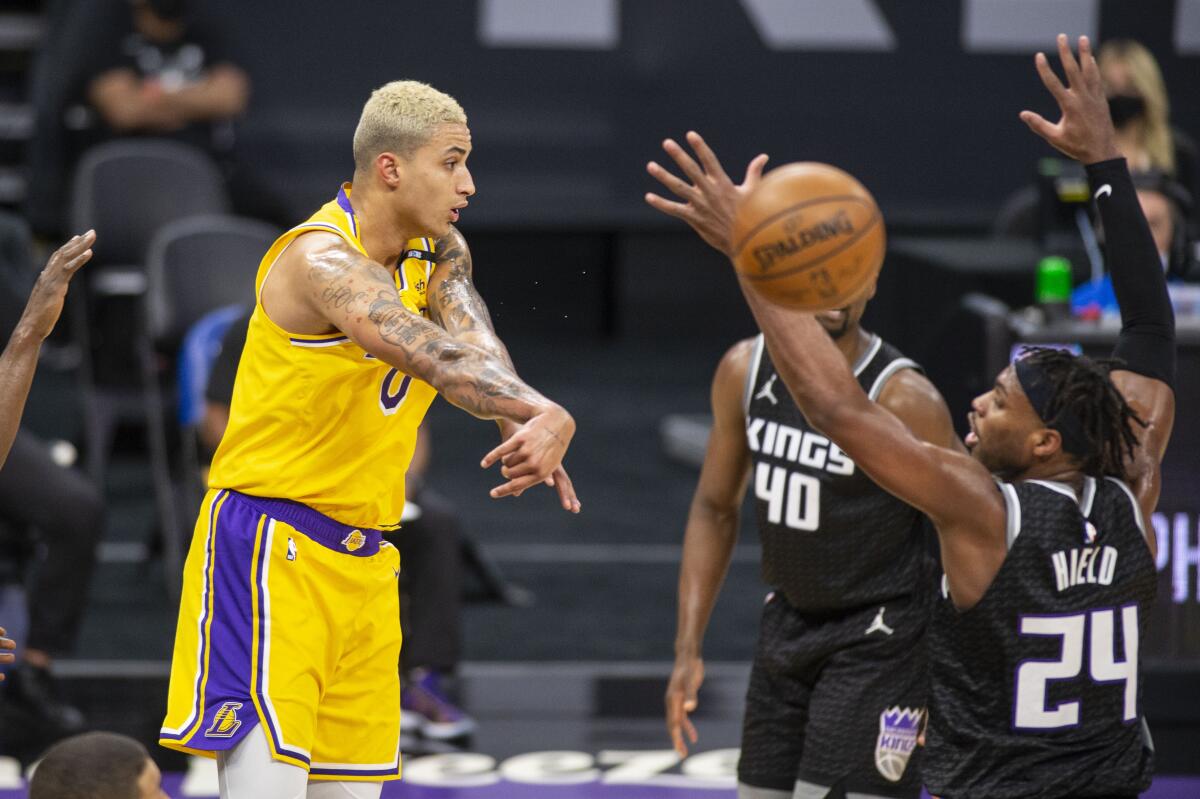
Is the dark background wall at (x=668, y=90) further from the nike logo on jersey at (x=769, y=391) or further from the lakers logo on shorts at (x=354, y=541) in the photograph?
the lakers logo on shorts at (x=354, y=541)

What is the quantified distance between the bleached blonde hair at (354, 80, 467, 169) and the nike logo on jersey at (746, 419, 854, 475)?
110cm

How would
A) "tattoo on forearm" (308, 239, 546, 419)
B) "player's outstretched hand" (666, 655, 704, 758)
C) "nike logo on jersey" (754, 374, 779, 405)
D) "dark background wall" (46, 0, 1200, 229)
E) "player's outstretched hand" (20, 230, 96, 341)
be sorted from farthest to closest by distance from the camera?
"dark background wall" (46, 0, 1200, 229)
"player's outstretched hand" (666, 655, 704, 758)
"nike logo on jersey" (754, 374, 779, 405)
"player's outstretched hand" (20, 230, 96, 341)
"tattoo on forearm" (308, 239, 546, 419)

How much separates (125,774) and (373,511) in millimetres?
687

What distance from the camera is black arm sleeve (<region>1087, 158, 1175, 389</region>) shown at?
377 centimetres

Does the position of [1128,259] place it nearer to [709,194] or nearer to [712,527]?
[709,194]

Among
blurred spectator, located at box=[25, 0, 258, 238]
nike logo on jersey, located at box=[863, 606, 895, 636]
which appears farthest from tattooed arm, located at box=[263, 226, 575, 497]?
blurred spectator, located at box=[25, 0, 258, 238]

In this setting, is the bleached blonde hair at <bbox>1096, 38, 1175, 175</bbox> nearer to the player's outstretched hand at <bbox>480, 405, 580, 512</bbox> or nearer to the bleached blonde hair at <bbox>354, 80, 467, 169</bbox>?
the bleached blonde hair at <bbox>354, 80, 467, 169</bbox>

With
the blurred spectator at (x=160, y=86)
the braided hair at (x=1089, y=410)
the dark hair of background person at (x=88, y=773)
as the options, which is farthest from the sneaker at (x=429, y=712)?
the blurred spectator at (x=160, y=86)

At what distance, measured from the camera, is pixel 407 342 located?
10.5 ft

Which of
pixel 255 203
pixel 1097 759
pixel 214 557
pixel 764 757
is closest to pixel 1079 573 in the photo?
pixel 1097 759

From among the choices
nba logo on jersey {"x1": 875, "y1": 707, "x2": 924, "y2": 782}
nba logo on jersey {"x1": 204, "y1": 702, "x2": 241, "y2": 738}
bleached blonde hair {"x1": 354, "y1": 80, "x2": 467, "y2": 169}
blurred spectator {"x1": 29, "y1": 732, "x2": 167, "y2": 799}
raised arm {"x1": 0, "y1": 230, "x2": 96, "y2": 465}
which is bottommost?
nba logo on jersey {"x1": 875, "y1": 707, "x2": 924, "y2": 782}

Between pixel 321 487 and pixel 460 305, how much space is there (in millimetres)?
448

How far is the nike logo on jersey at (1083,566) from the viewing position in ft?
11.0

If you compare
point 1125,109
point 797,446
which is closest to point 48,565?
point 797,446
